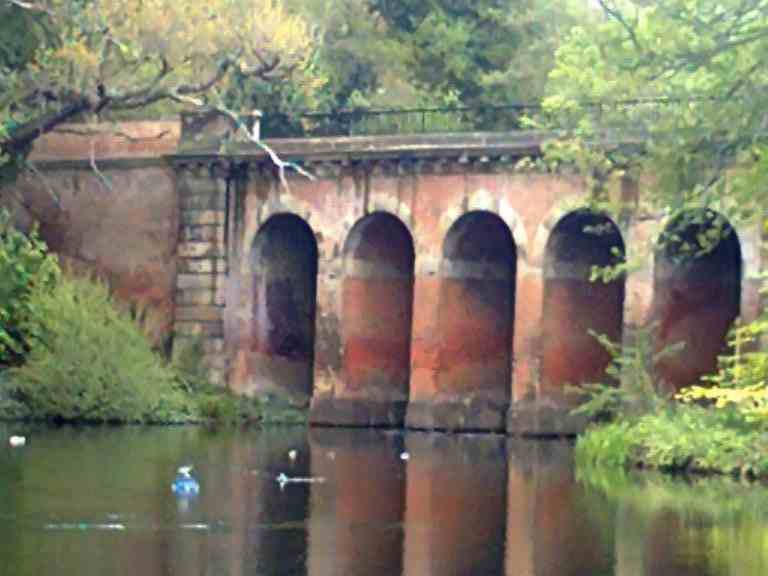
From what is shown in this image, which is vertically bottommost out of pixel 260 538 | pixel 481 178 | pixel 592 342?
pixel 260 538

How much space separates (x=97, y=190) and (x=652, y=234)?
11.5 meters

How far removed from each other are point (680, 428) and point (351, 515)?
820cm

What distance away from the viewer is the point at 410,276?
145 feet

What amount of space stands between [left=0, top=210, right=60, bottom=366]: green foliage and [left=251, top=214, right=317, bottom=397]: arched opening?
4523 mm

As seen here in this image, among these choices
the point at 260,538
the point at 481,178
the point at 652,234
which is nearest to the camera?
the point at 260,538

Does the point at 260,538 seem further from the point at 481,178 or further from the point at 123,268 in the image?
the point at 123,268

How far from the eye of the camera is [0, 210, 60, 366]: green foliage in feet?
133

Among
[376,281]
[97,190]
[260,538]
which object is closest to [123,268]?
[97,190]

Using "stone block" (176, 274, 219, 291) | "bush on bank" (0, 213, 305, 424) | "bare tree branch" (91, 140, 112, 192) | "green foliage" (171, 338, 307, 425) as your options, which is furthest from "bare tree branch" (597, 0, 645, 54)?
"bare tree branch" (91, 140, 112, 192)

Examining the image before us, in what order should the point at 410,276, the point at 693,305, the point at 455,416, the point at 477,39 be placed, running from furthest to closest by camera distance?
the point at 477,39 → the point at 410,276 → the point at 455,416 → the point at 693,305

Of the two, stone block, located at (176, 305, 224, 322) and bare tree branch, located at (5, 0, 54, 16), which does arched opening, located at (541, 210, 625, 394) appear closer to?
stone block, located at (176, 305, 224, 322)

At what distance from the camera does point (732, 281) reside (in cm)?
4069

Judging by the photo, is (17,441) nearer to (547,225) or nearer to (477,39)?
(547,225)

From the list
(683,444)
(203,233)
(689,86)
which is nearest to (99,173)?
(203,233)
